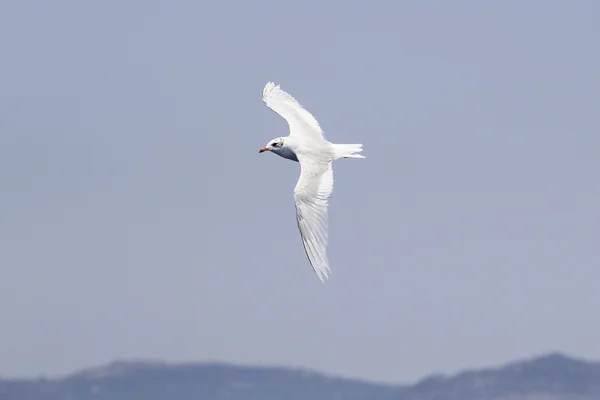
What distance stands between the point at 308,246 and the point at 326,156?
21.2ft

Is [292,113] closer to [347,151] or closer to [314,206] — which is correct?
[347,151]

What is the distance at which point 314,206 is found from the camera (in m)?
49.9

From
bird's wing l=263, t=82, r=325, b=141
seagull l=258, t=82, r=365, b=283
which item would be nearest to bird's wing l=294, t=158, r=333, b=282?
seagull l=258, t=82, r=365, b=283

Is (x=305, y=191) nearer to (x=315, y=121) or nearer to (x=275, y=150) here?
(x=275, y=150)

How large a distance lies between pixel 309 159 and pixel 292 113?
22.7 ft

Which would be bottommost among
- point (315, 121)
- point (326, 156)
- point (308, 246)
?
point (308, 246)

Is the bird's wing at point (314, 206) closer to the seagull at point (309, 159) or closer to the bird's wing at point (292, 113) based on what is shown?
the seagull at point (309, 159)

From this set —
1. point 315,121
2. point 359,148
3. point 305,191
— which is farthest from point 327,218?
point 315,121

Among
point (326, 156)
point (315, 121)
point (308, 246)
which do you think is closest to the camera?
point (308, 246)

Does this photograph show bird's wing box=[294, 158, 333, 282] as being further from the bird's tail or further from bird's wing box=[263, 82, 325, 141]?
bird's wing box=[263, 82, 325, 141]

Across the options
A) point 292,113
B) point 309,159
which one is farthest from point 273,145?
point 292,113

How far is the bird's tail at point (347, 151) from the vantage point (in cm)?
5327

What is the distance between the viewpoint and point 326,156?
176ft

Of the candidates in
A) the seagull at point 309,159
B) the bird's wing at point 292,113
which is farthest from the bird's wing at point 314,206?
the bird's wing at point 292,113
